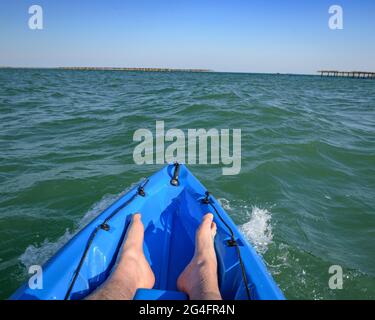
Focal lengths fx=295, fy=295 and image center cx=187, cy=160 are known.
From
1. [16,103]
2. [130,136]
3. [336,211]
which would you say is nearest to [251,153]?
[336,211]

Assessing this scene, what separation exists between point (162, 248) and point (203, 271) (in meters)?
0.92

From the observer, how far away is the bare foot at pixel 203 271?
7.61 ft

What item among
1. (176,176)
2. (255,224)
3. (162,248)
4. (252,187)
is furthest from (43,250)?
(252,187)

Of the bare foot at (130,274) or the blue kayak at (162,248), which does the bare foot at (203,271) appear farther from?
the bare foot at (130,274)

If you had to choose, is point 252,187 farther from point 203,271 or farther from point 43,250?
point 43,250

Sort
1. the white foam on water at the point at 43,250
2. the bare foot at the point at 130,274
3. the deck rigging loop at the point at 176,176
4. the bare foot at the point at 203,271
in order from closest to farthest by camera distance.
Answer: the bare foot at the point at 130,274 → the bare foot at the point at 203,271 → the white foam on water at the point at 43,250 → the deck rigging loop at the point at 176,176

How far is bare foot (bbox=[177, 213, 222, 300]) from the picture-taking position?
232 centimetres

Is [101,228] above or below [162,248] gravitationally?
above

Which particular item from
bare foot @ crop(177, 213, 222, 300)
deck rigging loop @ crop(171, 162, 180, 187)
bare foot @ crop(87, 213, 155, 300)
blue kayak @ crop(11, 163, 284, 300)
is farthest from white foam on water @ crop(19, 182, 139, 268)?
bare foot @ crop(177, 213, 222, 300)

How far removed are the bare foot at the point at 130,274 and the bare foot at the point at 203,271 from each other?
342 mm

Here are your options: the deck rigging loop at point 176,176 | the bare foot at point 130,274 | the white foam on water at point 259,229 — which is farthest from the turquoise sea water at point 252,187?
the bare foot at point 130,274

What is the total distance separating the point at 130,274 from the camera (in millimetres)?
2506
